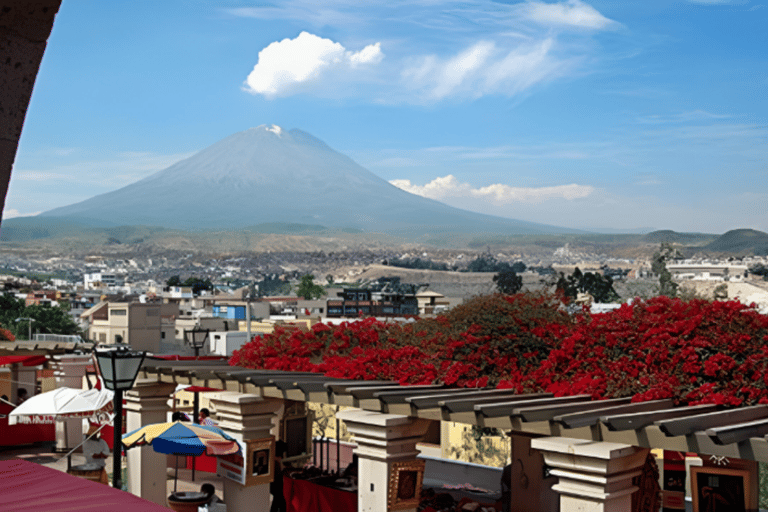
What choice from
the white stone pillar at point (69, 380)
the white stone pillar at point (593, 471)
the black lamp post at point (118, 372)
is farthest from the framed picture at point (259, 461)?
the white stone pillar at point (69, 380)

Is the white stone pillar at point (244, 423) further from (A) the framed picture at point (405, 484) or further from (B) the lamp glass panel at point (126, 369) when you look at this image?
(A) the framed picture at point (405, 484)

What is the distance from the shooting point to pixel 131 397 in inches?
442

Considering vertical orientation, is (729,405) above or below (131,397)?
above

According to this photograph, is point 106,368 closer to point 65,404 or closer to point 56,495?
point 56,495

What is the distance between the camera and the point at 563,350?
26.1 feet

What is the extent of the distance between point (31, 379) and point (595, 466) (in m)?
19.3

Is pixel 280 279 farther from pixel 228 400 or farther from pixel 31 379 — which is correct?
pixel 228 400

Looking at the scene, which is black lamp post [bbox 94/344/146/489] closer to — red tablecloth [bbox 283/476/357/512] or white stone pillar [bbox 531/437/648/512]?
red tablecloth [bbox 283/476/357/512]

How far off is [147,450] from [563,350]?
20.3ft

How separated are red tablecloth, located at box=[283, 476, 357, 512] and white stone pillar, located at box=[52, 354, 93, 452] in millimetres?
8911

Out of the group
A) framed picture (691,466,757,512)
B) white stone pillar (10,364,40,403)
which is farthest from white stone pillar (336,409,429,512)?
white stone pillar (10,364,40,403)

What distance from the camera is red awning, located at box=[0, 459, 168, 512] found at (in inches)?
147

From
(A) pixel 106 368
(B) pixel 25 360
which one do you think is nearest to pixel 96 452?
(A) pixel 106 368

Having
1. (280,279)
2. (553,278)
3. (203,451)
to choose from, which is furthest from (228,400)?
(280,279)
